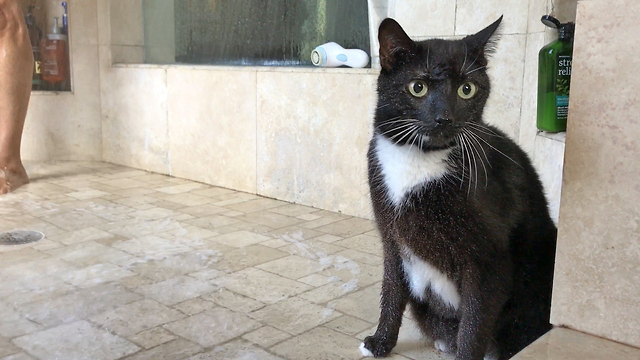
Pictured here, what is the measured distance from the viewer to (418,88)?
1.29 metres

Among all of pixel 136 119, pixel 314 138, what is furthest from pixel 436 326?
pixel 136 119

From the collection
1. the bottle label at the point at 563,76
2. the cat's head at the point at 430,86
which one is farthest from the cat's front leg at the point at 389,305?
the bottle label at the point at 563,76

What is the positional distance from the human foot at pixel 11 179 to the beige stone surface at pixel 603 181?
11.0 ft

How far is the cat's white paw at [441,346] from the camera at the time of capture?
1.55 meters

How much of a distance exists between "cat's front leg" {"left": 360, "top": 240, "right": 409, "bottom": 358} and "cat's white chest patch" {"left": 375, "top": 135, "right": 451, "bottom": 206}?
18 centimetres

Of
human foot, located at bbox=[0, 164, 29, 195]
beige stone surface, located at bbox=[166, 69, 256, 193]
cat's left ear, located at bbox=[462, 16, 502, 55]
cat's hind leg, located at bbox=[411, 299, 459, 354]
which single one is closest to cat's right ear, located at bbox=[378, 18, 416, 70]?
cat's left ear, located at bbox=[462, 16, 502, 55]

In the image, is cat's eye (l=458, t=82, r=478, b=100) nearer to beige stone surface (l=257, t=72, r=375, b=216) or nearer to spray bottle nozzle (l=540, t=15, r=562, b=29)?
spray bottle nozzle (l=540, t=15, r=562, b=29)

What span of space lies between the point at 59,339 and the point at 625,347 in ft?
4.83

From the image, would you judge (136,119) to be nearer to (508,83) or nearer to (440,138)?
(508,83)

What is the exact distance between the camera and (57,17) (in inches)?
173

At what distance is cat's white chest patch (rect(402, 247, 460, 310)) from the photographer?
136 centimetres

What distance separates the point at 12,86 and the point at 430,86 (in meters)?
3.17

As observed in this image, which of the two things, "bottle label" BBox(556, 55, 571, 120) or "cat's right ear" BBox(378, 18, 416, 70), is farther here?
"bottle label" BBox(556, 55, 571, 120)

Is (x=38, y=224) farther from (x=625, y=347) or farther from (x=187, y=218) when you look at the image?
(x=625, y=347)
